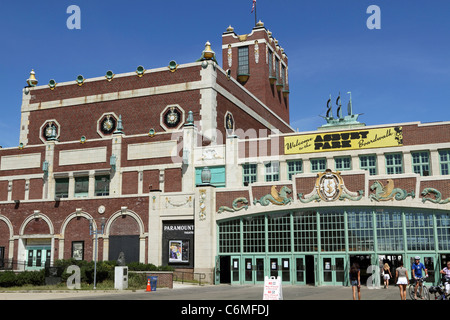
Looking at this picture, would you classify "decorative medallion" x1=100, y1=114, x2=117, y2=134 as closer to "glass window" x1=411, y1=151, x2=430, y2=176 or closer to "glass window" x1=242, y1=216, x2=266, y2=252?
"glass window" x1=242, y1=216, x2=266, y2=252

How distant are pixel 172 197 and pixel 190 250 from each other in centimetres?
458

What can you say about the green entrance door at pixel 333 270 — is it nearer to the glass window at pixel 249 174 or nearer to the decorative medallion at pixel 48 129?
the glass window at pixel 249 174

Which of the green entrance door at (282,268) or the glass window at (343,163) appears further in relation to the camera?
the glass window at (343,163)

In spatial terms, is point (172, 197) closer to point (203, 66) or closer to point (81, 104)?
point (203, 66)

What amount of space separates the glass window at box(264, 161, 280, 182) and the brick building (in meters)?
0.09

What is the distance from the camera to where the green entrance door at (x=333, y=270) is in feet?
119

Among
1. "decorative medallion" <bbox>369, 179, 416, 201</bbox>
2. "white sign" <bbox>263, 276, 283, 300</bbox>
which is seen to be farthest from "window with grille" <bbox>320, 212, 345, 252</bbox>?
"white sign" <bbox>263, 276, 283, 300</bbox>

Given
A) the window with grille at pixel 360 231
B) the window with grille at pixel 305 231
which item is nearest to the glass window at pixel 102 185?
the window with grille at pixel 305 231

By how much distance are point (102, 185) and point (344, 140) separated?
22995mm

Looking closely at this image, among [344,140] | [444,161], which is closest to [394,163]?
[444,161]

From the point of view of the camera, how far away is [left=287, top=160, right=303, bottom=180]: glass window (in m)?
43.2

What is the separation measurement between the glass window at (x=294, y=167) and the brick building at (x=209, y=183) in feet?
0.51

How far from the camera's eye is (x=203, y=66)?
50156mm
